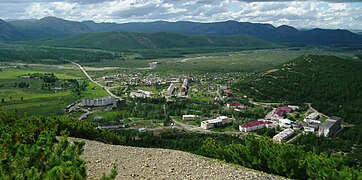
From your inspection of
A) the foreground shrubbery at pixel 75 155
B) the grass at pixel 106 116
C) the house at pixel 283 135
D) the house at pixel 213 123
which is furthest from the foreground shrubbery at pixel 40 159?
the grass at pixel 106 116

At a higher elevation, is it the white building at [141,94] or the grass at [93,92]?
the white building at [141,94]

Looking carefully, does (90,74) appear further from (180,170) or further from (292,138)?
(180,170)

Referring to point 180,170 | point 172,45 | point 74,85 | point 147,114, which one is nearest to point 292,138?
point 147,114

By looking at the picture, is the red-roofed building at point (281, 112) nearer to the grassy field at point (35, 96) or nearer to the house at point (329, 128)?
the house at point (329, 128)

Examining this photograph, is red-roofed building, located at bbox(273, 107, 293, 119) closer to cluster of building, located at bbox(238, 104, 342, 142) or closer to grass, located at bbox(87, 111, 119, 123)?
cluster of building, located at bbox(238, 104, 342, 142)

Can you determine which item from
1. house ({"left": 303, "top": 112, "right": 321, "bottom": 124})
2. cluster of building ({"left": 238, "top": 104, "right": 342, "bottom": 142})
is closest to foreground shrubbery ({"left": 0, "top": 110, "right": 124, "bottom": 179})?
cluster of building ({"left": 238, "top": 104, "right": 342, "bottom": 142})
